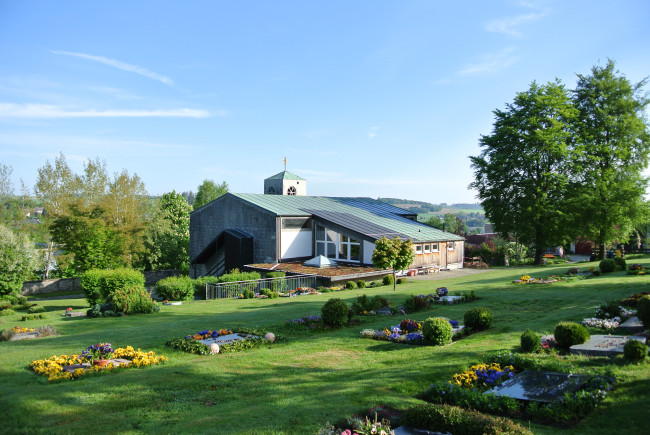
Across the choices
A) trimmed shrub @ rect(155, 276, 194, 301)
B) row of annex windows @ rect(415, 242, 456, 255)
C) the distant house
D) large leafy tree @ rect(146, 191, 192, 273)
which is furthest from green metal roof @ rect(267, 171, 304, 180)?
trimmed shrub @ rect(155, 276, 194, 301)

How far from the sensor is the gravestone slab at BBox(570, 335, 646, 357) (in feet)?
33.1

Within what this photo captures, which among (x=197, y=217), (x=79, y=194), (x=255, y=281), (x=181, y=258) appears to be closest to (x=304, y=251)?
(x=255, y=281)

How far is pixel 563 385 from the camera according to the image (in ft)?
26.6

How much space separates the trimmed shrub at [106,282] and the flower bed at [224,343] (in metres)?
10.4

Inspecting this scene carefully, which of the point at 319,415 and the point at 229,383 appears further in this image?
the point at 229,383

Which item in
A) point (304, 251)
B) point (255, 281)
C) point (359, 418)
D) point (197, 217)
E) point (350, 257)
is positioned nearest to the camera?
point (359, 418)

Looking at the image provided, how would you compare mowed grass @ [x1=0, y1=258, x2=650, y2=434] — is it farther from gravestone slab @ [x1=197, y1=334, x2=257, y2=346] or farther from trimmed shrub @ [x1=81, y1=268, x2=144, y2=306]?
trimmed shrub @ [x1=81, y1=268, x2=144, y2=306]

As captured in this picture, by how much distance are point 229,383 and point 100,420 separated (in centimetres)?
274

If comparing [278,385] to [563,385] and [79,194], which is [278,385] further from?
[79,194]

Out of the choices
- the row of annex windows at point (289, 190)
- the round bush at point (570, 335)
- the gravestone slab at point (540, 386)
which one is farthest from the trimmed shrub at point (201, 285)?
the row of annex windows at point (289, 190)

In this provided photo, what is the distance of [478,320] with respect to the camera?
559 inches

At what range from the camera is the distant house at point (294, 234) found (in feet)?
125

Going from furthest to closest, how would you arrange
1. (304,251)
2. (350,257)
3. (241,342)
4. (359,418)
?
1. (304,251)
2. (350,257)
3. (241,342)
4. (359,418)

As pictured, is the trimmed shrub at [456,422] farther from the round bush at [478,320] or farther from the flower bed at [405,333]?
the round bush at [478,320]
